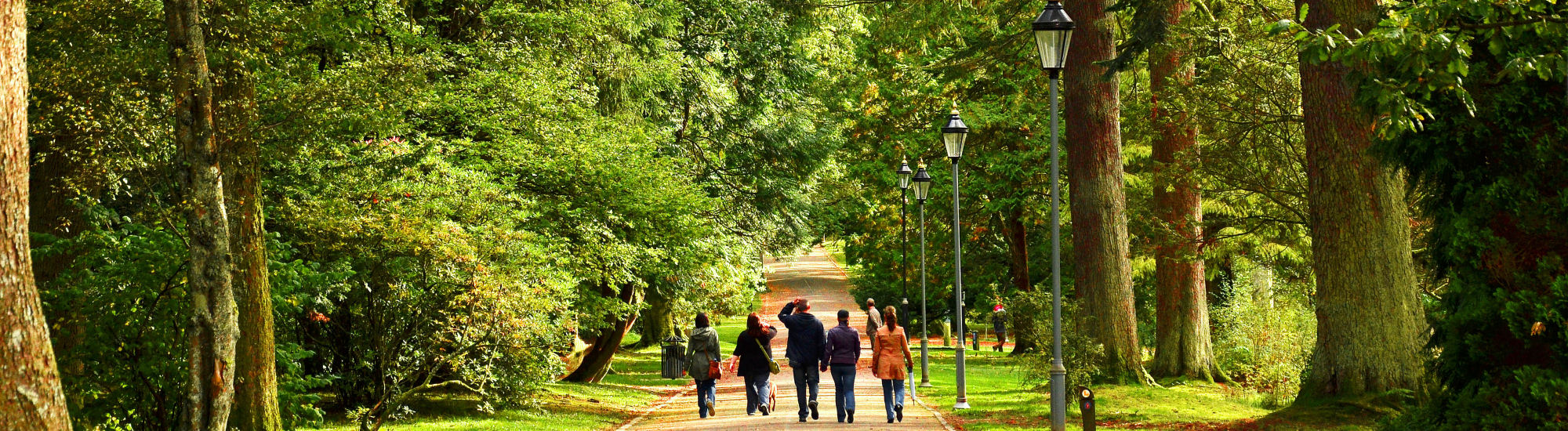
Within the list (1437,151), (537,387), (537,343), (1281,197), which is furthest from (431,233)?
(1281,197)

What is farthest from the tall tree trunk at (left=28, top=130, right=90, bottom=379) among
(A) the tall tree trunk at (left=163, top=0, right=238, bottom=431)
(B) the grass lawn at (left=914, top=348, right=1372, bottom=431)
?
(B) the grass lawn at (left=914, top=348, right=1372, bottom=431)

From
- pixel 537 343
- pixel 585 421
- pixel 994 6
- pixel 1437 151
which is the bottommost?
pixel 585 421

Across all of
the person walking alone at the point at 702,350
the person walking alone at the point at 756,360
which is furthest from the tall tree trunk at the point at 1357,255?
the person walking alone at the point at 702,350

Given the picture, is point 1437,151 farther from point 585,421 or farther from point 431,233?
point 585,421

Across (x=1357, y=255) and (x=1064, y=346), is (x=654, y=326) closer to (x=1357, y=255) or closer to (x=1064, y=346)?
(x=1064, y=346)

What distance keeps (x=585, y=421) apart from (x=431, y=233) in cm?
467

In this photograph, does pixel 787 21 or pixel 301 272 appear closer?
pixel 301 272

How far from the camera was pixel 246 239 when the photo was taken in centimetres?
1282

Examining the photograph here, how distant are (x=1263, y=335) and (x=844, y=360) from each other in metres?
12.0

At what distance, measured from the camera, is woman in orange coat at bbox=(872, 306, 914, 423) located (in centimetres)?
1520

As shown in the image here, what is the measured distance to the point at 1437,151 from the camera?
25.9 ft

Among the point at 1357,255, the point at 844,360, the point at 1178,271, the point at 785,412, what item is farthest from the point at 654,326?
the point at 1357,255

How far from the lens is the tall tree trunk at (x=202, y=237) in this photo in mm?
11031

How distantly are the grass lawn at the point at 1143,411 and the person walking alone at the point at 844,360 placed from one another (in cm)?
146
